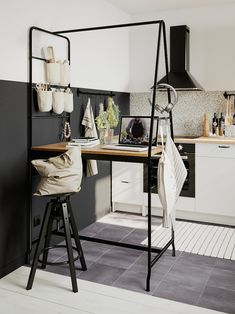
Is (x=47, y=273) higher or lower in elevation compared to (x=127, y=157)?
lower

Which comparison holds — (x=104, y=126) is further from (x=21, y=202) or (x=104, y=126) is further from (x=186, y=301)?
(x=186, y=301)

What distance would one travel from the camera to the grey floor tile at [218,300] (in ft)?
8.82

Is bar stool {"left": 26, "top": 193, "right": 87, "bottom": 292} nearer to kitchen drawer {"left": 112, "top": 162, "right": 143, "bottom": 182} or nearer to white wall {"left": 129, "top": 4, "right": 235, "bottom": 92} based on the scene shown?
kitchen drawer {"left": 112, "top": 162, "right": 143, "bottom": 182}

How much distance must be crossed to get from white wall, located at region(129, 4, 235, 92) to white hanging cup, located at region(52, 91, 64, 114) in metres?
1.92

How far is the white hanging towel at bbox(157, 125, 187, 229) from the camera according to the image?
9.88 ft

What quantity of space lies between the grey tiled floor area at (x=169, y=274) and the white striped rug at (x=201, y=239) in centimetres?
15

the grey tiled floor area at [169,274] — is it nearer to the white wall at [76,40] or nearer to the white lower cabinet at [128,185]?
the white lower cabinet at [128,185]

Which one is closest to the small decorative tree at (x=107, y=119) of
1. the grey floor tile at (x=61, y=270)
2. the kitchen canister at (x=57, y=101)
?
the kitchen canister at (x=57, y=101)

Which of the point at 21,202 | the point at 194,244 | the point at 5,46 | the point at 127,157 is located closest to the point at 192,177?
the point at 194,244

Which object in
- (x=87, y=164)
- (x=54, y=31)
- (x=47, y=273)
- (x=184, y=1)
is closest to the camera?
(x=47, y=273)

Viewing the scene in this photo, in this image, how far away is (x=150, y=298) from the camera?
2811 mm

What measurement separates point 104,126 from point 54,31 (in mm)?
979

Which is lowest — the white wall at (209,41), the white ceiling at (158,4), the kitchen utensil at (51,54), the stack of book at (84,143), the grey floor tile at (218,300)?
the grey floor tile at (218,300)

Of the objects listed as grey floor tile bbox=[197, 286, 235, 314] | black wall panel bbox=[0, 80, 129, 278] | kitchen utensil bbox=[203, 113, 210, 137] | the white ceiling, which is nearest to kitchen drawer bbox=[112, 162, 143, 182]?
kitchen utensil bbox=[203, 113, 210, 137]
